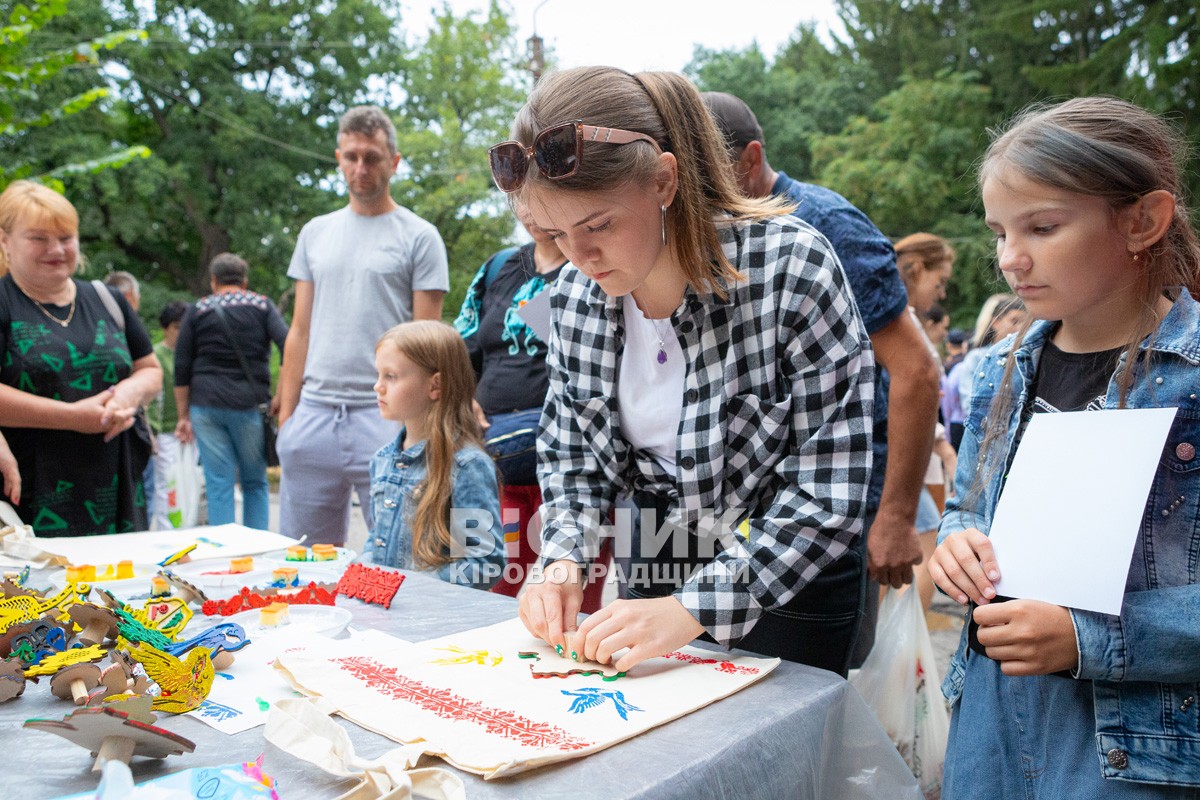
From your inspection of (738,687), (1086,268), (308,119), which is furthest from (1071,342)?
(308,119)

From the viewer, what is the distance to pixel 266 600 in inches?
59.9

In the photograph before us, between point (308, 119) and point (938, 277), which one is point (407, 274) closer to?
point (938, 277)

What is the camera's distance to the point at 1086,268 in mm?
1162

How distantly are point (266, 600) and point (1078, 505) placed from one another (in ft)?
4.01

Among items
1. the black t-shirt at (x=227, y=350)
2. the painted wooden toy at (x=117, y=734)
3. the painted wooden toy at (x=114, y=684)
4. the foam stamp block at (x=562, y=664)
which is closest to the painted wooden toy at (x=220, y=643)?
the painted wooden toy at (x=114, y=684)

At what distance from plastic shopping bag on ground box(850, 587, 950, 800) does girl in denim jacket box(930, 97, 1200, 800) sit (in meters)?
0.78

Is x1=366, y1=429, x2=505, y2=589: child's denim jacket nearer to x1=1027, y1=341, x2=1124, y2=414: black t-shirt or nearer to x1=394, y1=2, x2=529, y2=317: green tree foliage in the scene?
x1=1027, y1=341, x2=1124, y2=414: black t-shirt

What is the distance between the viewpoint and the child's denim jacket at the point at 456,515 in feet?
6.81

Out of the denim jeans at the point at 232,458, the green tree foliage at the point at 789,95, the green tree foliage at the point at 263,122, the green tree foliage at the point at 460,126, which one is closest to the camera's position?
the denim jeans at the point at 232,458

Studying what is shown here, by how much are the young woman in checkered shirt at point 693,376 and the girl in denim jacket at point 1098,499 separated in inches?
8.4

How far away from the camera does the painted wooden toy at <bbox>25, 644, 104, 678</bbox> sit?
1.13 meters

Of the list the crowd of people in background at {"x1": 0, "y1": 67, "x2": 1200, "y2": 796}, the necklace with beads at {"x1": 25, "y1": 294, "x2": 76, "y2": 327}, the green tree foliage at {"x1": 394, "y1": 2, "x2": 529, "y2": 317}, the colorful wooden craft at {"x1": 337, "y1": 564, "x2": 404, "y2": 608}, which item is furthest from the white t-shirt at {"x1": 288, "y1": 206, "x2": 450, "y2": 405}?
the green tree foliage at {"x1": 394, "y1": 2, "x2": 529, "y2": 317}

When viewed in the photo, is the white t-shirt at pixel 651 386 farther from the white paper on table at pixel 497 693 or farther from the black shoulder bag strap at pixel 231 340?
the black shoulder bag strap at pixel 231 340

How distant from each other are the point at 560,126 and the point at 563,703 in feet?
2.44
